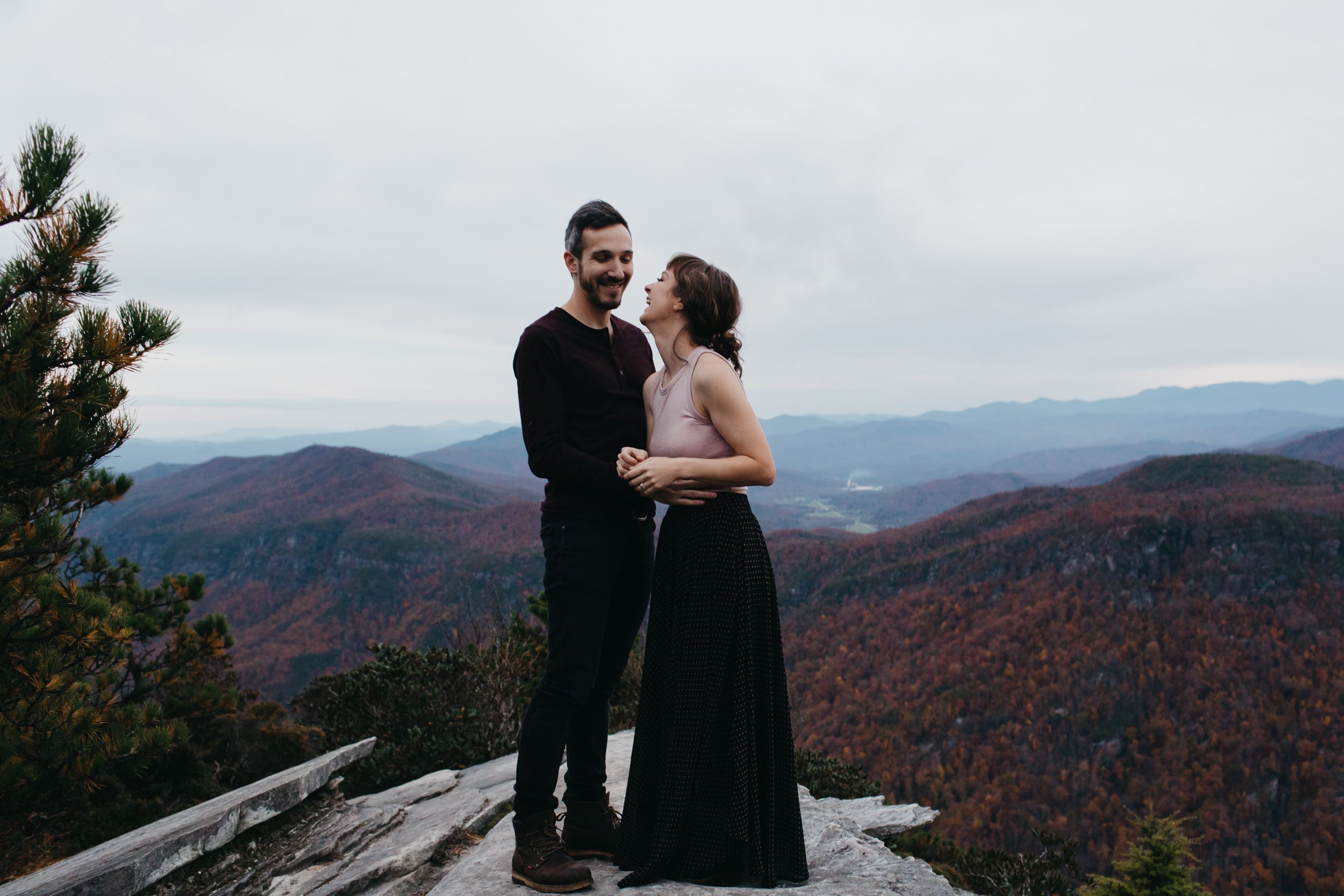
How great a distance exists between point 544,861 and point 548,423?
1690mm

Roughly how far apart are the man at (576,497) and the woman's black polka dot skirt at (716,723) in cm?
19

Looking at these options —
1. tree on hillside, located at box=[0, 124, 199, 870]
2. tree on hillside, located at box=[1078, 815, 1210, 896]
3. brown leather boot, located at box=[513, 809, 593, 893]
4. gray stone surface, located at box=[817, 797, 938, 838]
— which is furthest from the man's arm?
tree on hillside, located at box=[1078, 815, 1210, 896]

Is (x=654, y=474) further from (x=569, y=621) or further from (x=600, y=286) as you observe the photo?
(x=600, y=286)

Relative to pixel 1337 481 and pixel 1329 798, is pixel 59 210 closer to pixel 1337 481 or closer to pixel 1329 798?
pixel 1329 798

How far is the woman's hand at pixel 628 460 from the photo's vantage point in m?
2.81

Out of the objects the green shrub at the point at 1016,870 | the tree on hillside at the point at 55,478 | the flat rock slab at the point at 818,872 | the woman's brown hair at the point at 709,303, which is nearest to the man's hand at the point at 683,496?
the woman's brown hair at the point at 709,303

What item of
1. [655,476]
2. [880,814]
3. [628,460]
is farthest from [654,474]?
[880,814]

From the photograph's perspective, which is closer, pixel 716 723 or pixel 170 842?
pixel 716 723

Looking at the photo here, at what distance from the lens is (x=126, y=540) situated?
105 m

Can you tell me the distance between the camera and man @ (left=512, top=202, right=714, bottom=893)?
2.89m

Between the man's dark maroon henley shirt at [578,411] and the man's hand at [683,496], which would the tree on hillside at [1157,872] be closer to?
the man's hand at [683,496]

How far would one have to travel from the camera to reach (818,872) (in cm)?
323

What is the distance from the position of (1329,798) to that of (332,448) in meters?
132

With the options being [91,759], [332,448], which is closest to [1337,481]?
[91,759]
